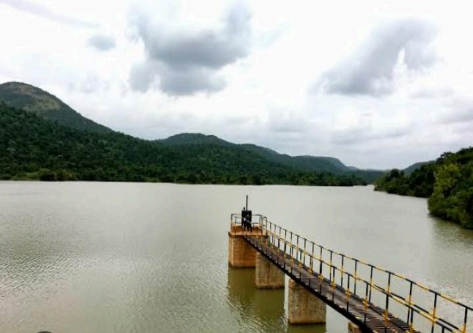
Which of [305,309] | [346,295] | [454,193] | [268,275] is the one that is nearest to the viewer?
[346,295]

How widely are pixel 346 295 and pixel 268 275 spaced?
368 inches

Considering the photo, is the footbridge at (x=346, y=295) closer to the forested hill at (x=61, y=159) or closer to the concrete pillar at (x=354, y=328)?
the concrete pillar at (x=354, y=328)

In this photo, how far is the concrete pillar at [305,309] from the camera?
65.1 ft

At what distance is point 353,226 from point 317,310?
38530mm

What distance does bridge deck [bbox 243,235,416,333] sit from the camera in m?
13.9

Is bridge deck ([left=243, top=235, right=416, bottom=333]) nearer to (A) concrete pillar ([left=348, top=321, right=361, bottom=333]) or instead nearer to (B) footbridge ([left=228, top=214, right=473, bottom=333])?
(B) footbridge ([left=228, top=214, right=473, bottom=333])

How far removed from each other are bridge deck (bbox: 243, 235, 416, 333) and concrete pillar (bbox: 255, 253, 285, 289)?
1.26m

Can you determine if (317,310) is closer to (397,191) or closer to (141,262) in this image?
(141,262)

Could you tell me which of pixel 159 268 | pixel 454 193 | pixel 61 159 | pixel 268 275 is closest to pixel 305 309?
pixel 268 275

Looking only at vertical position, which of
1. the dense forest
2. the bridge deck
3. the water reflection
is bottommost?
the water reflection

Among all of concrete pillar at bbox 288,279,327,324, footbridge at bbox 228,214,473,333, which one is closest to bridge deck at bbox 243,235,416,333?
footbridge at bbox 228,214,473,333

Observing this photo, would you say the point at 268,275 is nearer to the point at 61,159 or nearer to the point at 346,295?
the point at 346,295

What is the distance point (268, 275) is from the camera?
1016 inches

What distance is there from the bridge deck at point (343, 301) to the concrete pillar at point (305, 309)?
0.87m
